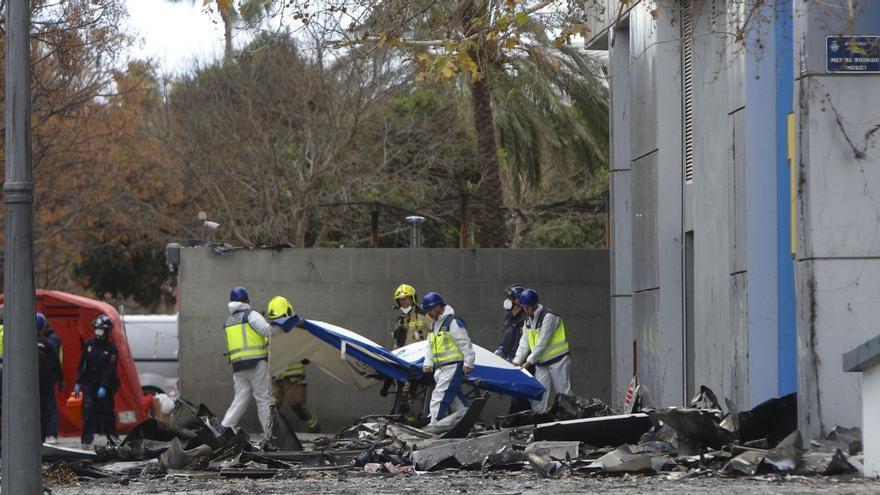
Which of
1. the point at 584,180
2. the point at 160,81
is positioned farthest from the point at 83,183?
the point at 584,180

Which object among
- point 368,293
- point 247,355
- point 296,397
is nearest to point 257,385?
point 247,355

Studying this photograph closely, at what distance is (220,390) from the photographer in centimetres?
1936

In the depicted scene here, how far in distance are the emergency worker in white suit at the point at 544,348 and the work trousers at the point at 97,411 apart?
5.15 m

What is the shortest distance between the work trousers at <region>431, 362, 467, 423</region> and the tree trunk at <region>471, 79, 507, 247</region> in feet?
26.5

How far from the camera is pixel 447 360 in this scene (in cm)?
1486

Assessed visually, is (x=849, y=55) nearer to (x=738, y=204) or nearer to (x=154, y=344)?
(x=738, y=204)

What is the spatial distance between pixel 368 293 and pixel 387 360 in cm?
431

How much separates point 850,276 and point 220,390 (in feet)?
33.1

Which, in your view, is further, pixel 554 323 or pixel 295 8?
pixel 554 323

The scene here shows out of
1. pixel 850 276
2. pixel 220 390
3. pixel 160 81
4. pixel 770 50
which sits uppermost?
pixel 160 81

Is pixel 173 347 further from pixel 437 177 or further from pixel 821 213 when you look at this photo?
pixel 821 213

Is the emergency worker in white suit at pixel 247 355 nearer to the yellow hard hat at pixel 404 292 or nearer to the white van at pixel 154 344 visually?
the yellow hard hat at pixel 404 292

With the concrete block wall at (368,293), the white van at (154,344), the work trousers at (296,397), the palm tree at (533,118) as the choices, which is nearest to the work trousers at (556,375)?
the concrete block wall at (368,293)

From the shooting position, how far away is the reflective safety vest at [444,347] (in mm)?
14859
